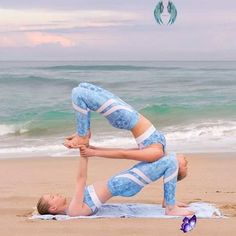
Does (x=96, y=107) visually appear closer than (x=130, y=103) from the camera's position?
Yes

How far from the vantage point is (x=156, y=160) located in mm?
5191

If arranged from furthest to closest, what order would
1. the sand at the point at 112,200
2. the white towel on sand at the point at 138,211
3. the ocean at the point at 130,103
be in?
the ocean at the point at 130,103
the white towel on sand at the point at 138,211
the sand at the point at 112,200

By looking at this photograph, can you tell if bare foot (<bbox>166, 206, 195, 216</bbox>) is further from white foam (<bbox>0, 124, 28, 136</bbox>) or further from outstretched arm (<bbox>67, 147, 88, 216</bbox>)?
white foam (<bbox>0, 124, 28, 136</bbox>)

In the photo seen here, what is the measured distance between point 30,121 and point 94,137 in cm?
578

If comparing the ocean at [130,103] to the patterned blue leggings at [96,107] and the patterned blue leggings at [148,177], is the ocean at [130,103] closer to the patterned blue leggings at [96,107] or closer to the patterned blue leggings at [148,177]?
the patterned blue leggings at [148,177]

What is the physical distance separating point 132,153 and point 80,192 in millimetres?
566

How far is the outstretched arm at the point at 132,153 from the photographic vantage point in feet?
16.8

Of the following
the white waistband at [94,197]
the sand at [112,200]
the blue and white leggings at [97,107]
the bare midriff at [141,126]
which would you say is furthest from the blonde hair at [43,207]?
the bare midriff at [141,126]

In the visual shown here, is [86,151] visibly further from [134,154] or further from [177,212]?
[177,212]

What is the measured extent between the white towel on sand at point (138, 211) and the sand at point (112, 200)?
11 cm

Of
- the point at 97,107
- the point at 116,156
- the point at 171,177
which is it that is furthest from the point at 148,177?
the point at 97,107

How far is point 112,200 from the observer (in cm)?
625

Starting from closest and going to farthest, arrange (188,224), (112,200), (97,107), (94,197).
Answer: (188,224) → (97,107) → (94,197) → (112,200)

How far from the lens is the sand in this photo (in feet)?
16.2
